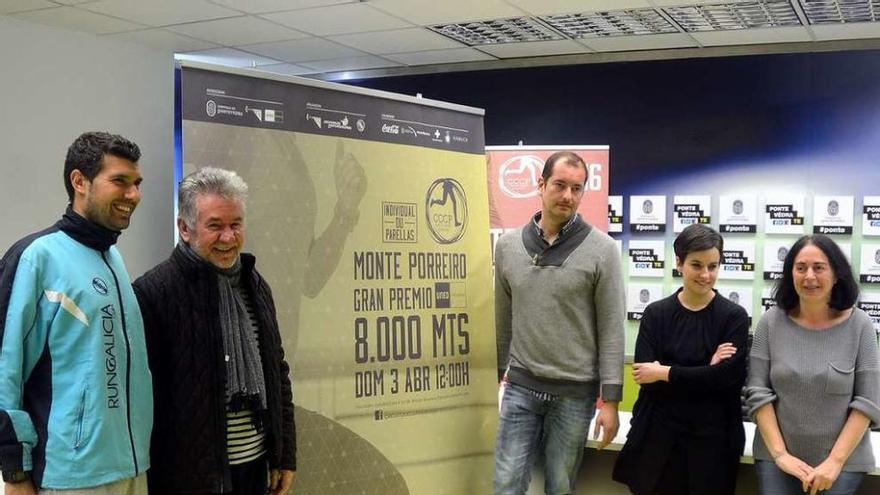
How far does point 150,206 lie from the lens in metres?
5.93

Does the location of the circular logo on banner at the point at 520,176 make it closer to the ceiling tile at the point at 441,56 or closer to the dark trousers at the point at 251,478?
the ceiling tile at the point at 441,56

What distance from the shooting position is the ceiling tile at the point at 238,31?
16.8ft

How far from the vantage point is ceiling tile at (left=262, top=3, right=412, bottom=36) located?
479 centimetres

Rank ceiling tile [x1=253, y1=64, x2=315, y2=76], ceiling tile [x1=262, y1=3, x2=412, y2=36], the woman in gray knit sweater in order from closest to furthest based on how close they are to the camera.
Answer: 1. the woman in gray knit sweater
2. ceiling tile [x1=262, y1=3, x2=412, y2=36]
3. ceiling tile [x1=253, y1=64, x2=315, y2=76]

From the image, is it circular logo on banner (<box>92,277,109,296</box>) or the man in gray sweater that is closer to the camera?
circular logo on banner (<box>92,277,109,296</box>)

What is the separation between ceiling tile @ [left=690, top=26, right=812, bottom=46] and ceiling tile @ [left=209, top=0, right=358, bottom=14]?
7.84 ft

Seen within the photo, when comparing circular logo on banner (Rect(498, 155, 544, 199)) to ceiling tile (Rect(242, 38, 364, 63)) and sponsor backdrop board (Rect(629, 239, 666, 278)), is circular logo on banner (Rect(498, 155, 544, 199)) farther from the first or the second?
ceiling tile (Rect(242, 38, 364, 63))

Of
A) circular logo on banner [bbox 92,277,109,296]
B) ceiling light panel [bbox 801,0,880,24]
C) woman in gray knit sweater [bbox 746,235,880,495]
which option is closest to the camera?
circular logo on banner [bbox 92,277,109,296]

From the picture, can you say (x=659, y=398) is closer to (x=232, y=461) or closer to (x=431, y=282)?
(x=431, y=282)

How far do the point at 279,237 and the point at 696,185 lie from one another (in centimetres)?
387

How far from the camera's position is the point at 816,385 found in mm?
2340

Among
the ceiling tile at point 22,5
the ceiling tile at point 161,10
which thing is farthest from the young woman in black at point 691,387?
the ceiling tile at point 22,5

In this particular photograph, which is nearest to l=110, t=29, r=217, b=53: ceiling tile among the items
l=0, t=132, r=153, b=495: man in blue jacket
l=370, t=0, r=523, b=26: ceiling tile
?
l=370, t=0, r=523, b=26: ceiling tile

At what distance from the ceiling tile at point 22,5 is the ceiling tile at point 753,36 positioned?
401 cm
